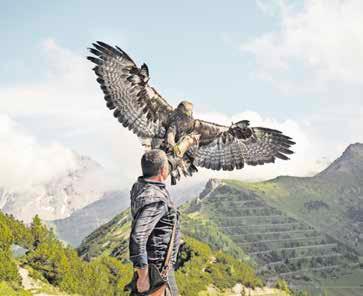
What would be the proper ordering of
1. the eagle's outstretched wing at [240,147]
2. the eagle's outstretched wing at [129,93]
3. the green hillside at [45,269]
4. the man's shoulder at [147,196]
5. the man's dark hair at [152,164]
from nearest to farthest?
1. the man's shoulder at [147,196]
2. the man's dark hair at [152,164]
3. the eagle's outstretched wing at [129,93]
4. the eagle's outstretched wing at [240,147]
5. the green hillside at [45,269]

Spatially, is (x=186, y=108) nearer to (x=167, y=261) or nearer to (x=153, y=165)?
(x=153, y=165)

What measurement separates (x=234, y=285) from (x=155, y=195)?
12435 cm

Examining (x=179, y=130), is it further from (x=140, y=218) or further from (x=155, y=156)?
(x=140, y=218)

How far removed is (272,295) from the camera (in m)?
138

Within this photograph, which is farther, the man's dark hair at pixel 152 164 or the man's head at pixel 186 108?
the man's head at pixel 186 108

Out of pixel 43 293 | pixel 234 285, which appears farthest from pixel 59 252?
pixel 234 285

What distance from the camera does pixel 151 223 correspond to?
23.4 feet

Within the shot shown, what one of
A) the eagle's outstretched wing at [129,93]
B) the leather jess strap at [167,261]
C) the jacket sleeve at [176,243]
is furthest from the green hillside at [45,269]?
the leather jess strap at [167,261]

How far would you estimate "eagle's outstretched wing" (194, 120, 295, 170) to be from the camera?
11477 mm

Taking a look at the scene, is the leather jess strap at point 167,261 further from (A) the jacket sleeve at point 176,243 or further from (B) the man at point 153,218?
(A) the jacket sleeve at point 176,243

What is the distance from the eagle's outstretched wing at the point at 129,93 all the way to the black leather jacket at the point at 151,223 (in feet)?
10.6

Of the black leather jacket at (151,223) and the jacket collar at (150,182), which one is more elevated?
the jacket collar at (150,182)

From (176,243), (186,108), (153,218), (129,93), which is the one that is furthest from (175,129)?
(153,218)

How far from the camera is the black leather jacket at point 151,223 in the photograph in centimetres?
695
